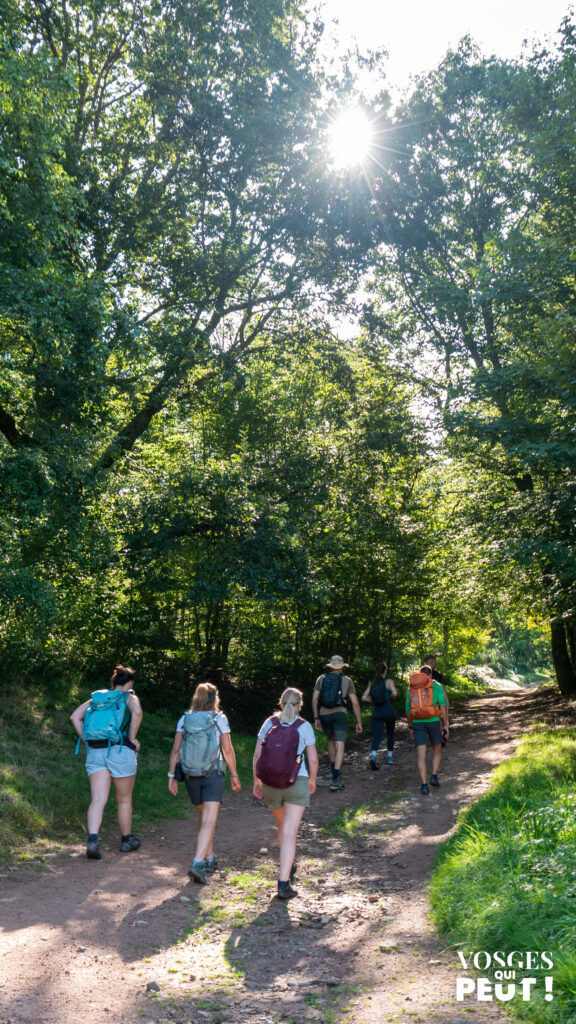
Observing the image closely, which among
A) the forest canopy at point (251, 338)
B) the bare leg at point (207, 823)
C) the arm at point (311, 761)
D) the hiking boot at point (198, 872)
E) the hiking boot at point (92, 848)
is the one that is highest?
the forest canopy at point (251, 338)

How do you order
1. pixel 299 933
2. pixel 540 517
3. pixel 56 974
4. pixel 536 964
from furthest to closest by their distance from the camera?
pixel 540 517
pixel 299 933
pixel 56 974
pixel 536 964

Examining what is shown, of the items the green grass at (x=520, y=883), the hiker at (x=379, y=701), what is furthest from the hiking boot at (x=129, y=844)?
the hiker at (x=379, y=701)

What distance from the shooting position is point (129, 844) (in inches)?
277

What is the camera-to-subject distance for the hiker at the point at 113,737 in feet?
22.1

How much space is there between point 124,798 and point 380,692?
228 inches

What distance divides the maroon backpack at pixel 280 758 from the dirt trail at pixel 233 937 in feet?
3.30

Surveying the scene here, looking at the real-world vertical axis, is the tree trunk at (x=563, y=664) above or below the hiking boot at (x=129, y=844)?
above

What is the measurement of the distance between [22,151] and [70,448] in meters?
4.02

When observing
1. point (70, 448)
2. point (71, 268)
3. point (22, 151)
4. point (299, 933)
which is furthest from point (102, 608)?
point (299, 933)

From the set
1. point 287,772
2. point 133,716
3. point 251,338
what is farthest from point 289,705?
point 251,338

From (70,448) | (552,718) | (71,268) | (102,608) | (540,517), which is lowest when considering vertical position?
(552,718)

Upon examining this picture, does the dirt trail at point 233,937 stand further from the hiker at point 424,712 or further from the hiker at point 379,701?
the hiker at point 379,701

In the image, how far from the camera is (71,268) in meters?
10.9

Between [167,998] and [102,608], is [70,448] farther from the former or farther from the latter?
[167,998]
